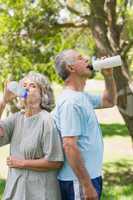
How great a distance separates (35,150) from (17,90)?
350 millimetres

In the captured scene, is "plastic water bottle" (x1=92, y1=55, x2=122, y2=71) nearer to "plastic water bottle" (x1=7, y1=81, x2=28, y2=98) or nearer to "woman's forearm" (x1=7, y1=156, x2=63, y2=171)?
"plastic water bottle" (x1=7, y1=81, x2=28, y2=98)

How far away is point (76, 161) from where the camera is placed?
104 inches

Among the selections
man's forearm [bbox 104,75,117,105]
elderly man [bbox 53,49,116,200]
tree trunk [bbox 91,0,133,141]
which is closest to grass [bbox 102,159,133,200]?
tree trunk [bbox 91,0,133,141]

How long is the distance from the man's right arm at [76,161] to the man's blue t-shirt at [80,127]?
0.04 metres

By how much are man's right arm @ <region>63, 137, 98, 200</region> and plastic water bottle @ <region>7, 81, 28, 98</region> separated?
336 millimetres

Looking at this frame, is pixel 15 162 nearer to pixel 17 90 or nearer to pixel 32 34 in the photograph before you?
pixel 17 90

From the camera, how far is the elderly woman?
2.70 m

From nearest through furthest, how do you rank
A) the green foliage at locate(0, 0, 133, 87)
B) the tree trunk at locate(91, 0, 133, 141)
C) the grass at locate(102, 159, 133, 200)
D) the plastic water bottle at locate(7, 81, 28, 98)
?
the plastic water bottle at locate(7, 81, 28, 98), the grass at locate(102, 159, 133, 200), the tree trunk at locate(91, 0, 133, 141), the green foliage at locate(0, 0, 133, 87)

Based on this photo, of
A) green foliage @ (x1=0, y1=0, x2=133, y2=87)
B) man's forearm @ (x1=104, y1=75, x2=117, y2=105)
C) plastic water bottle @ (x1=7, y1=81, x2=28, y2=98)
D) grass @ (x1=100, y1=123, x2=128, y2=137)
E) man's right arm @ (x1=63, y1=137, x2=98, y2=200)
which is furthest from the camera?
grass @ (x1=100, y1=123, x2=128, y2=137)

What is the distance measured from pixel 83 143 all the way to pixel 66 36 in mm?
4966

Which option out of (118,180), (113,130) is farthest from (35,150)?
(113,130)

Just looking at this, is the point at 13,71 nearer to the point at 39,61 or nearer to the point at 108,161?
the point at 39,61

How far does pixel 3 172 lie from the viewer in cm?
710

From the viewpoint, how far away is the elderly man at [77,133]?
265cm
